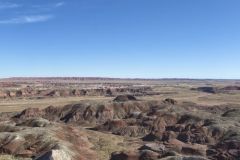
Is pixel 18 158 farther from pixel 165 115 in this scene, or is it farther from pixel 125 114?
pixel 125 114

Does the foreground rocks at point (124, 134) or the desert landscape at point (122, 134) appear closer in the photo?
the desert landscape at point (122, 134)

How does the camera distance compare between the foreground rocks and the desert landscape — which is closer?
the desert landscape

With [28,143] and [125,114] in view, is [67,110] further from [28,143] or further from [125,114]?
[28,143]

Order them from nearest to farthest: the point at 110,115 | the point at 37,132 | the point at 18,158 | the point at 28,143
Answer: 1. the point at 18,158
2. the point at 28,143
3. the point at 37,132
4. the point at 110,115

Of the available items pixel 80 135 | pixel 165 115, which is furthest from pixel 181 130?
pixel 80 135

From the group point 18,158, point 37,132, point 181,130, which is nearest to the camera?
point 18,158

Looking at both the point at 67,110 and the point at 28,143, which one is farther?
the point at 67,110
